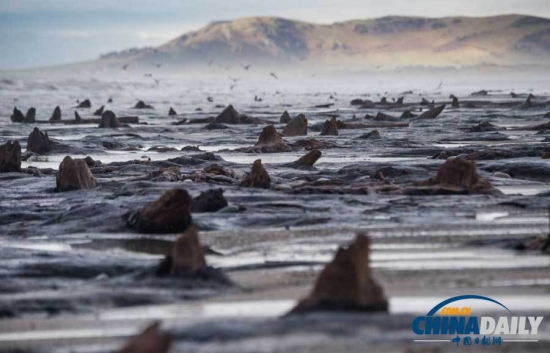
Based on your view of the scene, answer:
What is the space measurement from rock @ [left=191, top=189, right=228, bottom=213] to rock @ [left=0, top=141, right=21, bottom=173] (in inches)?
202

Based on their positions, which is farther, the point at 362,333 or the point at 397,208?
the point at 397,208

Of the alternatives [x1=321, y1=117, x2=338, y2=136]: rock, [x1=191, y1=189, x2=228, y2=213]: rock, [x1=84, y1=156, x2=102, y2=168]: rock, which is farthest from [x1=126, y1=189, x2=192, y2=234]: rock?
[x1=321, y1=117, x2=338, y2=136]: rock

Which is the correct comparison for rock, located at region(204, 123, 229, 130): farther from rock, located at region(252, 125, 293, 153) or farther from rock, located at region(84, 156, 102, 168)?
rock, located at region(84, 156, 102, 168)

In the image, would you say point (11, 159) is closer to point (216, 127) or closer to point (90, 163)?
point (90, 163)

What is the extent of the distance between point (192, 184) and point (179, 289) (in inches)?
220

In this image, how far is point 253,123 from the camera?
95.3 feet

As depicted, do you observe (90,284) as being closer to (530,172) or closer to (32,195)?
(32,195)

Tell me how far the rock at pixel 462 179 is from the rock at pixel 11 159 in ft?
19.4

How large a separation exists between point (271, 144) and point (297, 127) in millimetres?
5524

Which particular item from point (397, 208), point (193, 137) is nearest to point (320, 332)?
point (397, 208)

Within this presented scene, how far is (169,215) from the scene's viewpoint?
8531 mm

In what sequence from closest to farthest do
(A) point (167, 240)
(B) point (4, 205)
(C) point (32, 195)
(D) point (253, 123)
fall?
(A) point (167, 240) → (B) point (4, 205) → (C) point (32, 195) → (D) point (253, 123)

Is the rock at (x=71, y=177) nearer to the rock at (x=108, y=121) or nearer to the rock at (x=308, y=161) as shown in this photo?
the rock at (x=308, y=161)

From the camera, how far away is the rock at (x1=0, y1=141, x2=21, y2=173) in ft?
45.3
